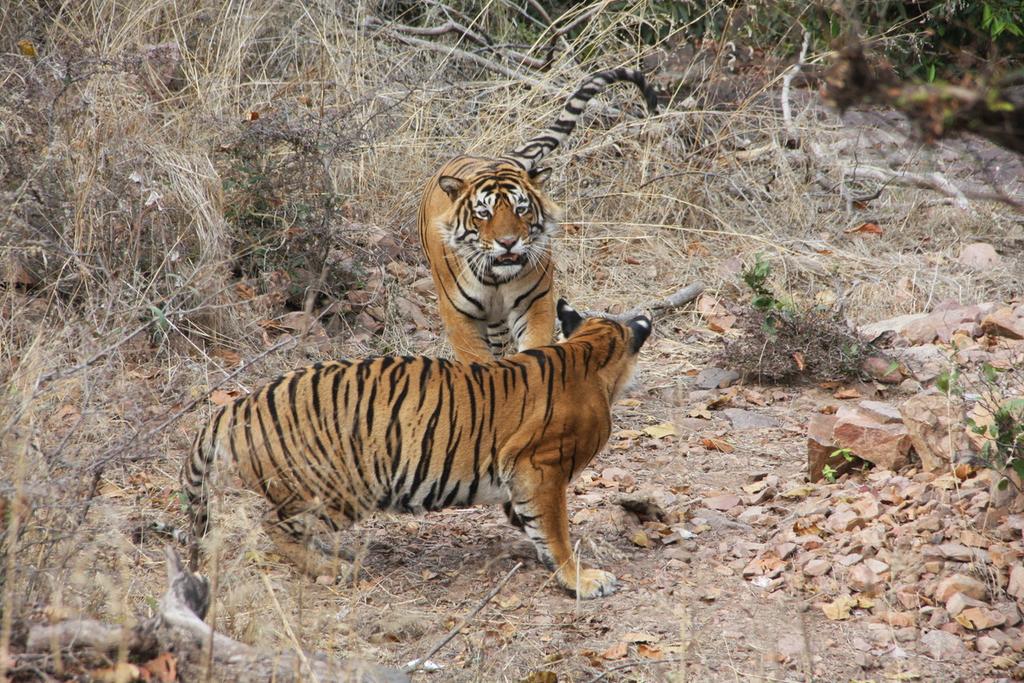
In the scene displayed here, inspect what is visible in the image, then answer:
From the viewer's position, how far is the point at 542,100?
944cm

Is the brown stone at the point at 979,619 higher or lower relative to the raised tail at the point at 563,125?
lower

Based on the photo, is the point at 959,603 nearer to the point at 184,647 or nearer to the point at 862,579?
the point at 862,579

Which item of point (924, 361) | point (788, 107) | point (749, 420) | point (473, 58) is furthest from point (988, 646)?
point (473, 58)

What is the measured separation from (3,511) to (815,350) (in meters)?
4.71

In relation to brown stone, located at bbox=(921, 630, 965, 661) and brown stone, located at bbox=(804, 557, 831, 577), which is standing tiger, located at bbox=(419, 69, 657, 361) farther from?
brown stone, located at bbox=(921, 630, 965, 661)

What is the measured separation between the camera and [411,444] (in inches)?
183

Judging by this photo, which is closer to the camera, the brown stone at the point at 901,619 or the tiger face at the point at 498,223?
the brown stone at the point at 901,619

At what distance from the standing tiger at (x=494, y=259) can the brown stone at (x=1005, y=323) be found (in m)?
2.55

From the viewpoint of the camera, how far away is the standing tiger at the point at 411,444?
14.9 ft

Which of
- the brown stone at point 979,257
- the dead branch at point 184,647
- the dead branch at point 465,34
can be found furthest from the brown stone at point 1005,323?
the dead branch at point 184,647

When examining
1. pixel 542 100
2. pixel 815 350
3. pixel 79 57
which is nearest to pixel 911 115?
pixel 815 350

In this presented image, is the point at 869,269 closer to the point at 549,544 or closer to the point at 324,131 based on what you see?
the point at 324,131

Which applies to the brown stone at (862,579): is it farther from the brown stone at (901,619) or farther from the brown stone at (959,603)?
the brown stone at (959,603)

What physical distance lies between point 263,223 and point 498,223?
2.10 metres
